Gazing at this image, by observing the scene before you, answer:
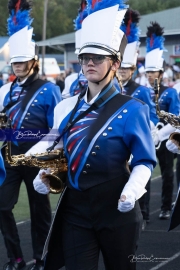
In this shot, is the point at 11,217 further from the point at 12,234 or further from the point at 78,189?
the point at 78,189

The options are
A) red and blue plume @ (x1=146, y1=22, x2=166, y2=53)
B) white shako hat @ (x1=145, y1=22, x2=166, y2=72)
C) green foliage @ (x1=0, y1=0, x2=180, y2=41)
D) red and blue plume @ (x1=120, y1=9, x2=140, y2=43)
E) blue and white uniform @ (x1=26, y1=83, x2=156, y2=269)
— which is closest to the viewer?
blue and white uniform @ (x1=26, y1=83, x2=156, y2=269)


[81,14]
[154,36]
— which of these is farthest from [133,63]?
[154,36]

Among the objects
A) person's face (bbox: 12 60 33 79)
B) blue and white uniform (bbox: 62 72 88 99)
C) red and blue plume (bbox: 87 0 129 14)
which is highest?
red and blue plume (bbox: 87 0 129 14)

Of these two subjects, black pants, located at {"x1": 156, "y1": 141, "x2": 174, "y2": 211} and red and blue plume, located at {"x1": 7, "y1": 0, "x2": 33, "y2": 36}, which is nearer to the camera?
red and blue plume, located at {"x1": 7, "y1": 0, "x2": 33, "y2": 36}

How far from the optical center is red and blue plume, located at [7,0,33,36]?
271 inches

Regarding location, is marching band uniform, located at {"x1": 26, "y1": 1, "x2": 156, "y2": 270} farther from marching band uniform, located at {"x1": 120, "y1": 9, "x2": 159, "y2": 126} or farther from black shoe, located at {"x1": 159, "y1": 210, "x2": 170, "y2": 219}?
black shoe, located at {"x1": 159, "y1": 210, "x2": 170, "y2": 219}

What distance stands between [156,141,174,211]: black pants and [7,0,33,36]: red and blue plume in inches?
113

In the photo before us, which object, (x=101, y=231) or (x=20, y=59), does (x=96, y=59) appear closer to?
(x=101, y=231)

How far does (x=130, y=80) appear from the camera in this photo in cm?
814

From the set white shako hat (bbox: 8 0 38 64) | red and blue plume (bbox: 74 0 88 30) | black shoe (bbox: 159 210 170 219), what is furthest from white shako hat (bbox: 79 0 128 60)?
black shoe (bbox: 159 210 170 219)

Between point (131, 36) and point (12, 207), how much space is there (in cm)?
283

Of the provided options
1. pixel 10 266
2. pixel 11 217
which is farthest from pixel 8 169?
pixel 10 266

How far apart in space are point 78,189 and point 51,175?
0.66 feet

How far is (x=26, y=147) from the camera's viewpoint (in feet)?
20.8
